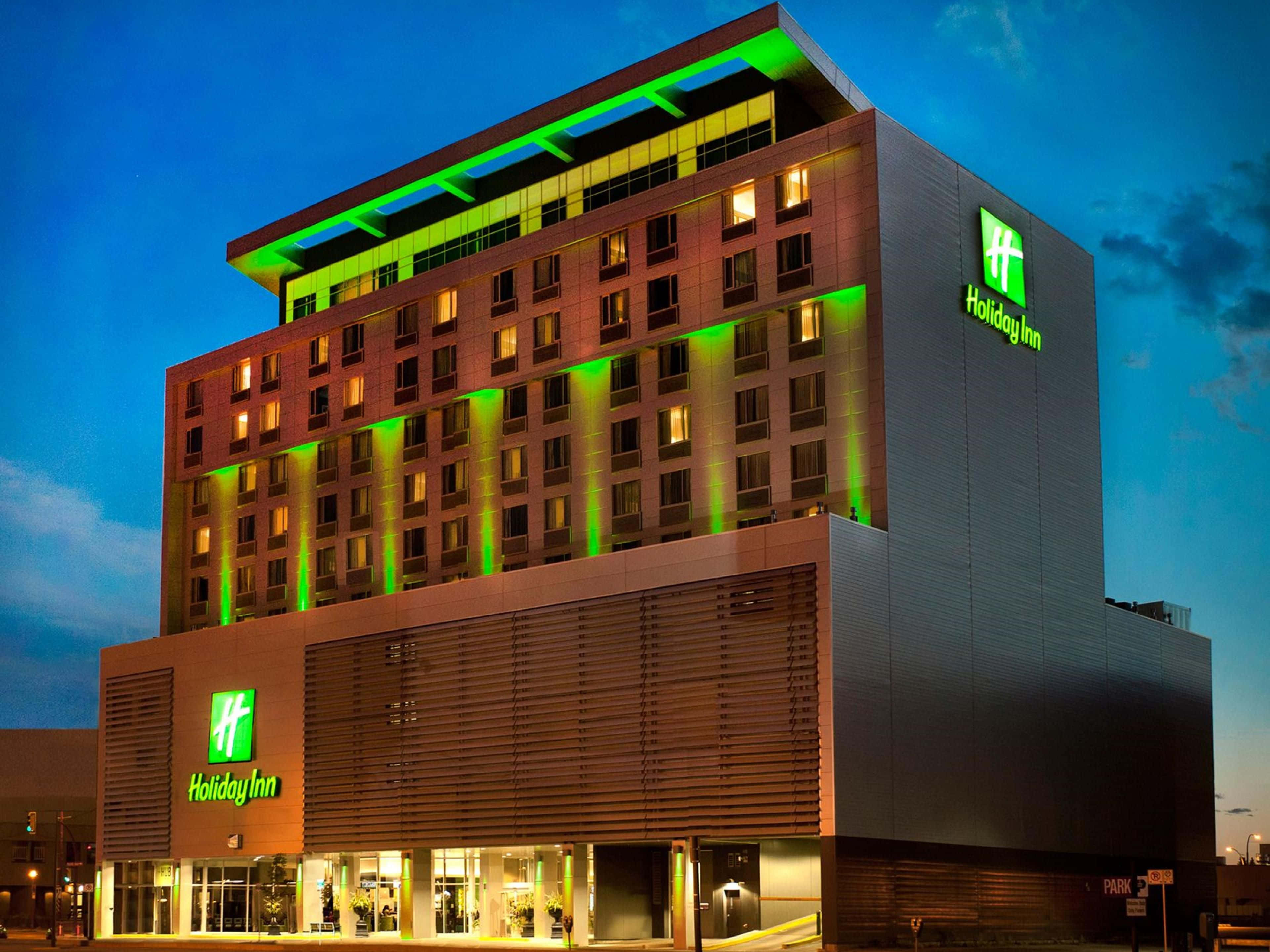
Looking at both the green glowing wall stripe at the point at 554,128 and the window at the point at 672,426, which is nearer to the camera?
the green glowing wall stripe at the point at 554,128

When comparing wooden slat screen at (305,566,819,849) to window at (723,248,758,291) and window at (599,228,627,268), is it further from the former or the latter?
window at (599,228,627,268)

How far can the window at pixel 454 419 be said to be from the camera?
8300 cm

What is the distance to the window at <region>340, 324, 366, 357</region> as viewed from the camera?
88312 mm

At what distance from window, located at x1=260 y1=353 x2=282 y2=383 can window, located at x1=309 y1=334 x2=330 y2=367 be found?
261 centimetres

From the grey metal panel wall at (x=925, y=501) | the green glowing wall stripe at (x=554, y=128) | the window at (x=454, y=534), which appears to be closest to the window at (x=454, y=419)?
the window at (x=454, y=534)

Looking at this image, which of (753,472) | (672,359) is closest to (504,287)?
(672,359)

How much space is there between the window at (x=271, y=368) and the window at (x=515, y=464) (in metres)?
18.5

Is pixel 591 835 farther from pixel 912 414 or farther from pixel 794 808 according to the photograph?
pixel 912 414

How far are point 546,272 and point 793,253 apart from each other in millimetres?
14268

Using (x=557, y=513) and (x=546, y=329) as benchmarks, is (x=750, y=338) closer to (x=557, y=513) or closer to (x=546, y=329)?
(x=546, y=329)

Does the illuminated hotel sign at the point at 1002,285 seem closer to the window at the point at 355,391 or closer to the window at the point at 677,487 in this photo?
the window at the point at 677,487

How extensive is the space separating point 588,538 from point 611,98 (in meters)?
20.7

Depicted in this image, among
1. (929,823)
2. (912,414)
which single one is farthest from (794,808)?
(912,414)

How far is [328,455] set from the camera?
294 ft
